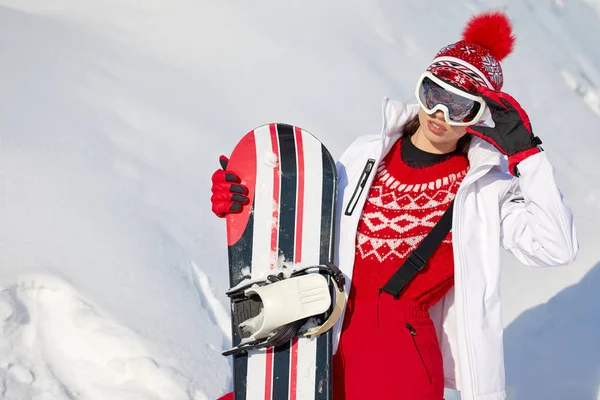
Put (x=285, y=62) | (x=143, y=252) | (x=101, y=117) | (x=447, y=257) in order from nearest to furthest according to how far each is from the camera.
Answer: (x=447, y=257) < (x=143, y=252) < (x=101, y=117) < (x=285, y=62)

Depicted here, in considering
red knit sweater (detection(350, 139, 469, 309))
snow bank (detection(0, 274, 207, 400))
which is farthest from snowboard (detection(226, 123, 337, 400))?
snow bank (detection(0, 274, 207, 400))

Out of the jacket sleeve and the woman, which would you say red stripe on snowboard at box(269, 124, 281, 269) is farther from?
the jacket sleeve

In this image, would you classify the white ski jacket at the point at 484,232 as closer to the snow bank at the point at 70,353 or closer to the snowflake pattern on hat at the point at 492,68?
the snowflake pattern on hat at the point at 492,68

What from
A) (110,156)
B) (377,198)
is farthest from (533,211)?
(110,156)

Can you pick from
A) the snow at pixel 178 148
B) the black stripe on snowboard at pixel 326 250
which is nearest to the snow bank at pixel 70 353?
the snow at pixel 178 148

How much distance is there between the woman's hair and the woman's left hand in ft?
0.74

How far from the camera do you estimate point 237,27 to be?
558cm

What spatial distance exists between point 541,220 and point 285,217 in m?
0.79

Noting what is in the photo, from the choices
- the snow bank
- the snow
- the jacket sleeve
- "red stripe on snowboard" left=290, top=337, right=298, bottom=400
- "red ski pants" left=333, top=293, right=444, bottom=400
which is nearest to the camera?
the jacket sleeve

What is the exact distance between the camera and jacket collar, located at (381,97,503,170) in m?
2.27

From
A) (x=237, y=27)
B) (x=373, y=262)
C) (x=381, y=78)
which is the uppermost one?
(x=237, y=27)

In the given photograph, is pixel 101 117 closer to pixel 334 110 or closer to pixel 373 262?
pixel 334 110

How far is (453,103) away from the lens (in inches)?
88.0

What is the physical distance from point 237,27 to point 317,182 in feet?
11.3
